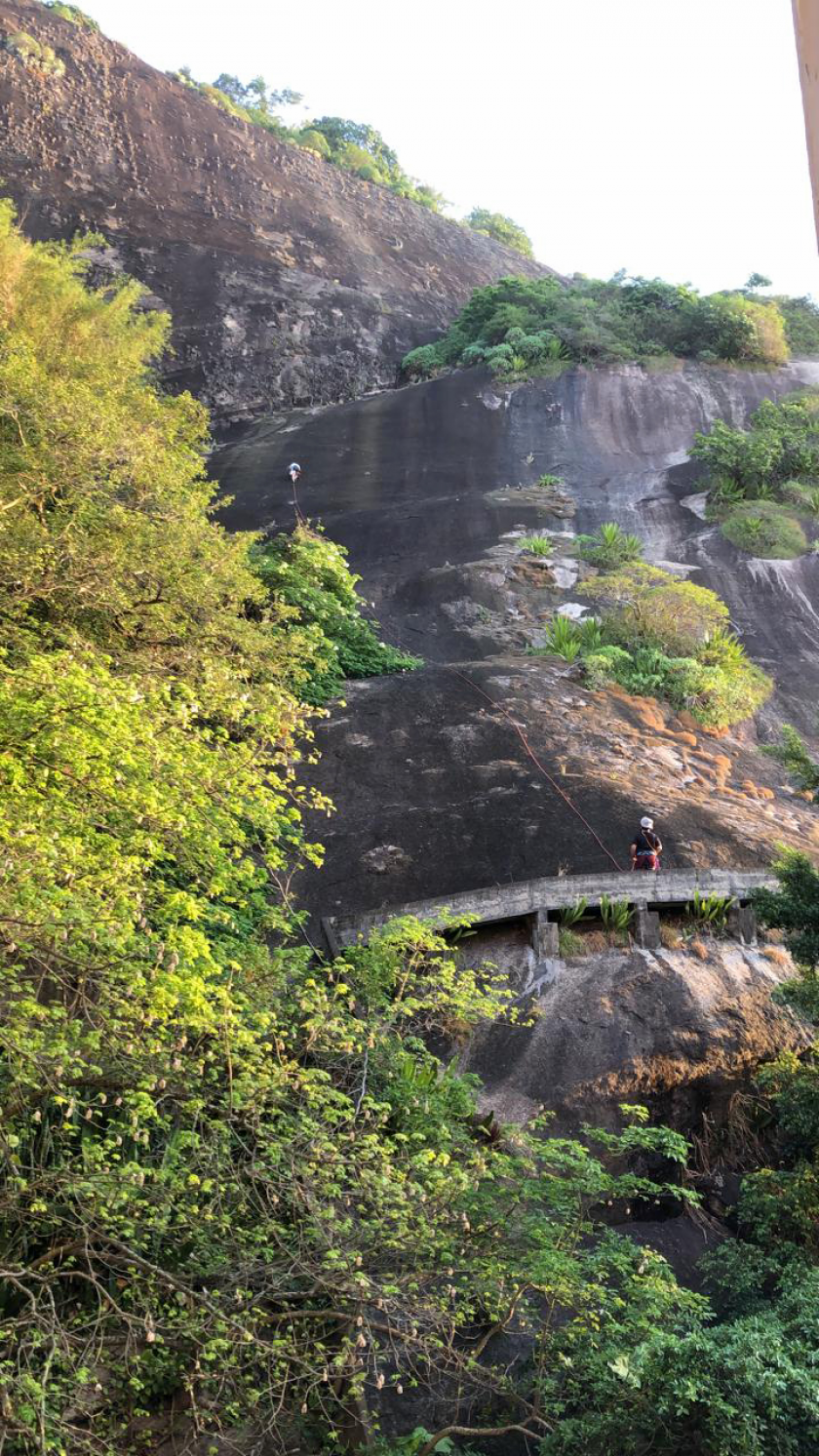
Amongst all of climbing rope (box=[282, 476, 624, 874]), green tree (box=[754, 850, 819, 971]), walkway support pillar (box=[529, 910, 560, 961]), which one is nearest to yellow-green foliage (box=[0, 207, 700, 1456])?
walkway support pillar (box=[529, 910, 560, 961])

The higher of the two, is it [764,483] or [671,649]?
[764,483]

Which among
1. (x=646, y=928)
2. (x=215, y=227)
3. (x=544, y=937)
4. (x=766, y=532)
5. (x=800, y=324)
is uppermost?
(x=215, y=227)

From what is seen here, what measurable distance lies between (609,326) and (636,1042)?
2587 centimetres

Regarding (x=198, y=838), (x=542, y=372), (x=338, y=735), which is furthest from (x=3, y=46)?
(x=198, y=838)

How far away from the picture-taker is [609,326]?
3139cm

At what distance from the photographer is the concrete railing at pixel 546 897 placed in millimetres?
10586

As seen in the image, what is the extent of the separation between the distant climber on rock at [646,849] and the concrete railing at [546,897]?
56 centimetres

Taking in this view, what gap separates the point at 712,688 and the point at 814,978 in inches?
365

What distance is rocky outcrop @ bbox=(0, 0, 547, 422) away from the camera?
109 feet

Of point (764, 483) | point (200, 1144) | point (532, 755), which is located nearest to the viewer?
point (200, 1144)

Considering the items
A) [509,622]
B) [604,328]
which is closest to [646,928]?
[509,622]

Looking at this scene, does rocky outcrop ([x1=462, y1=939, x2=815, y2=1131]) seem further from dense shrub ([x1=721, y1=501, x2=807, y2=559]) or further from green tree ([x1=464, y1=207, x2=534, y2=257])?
green tree ([x1=464, y1=207, x2=534, y2=257])

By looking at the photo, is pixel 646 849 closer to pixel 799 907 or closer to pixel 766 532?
A: pixel 799 907

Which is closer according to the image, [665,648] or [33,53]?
[665,648]
